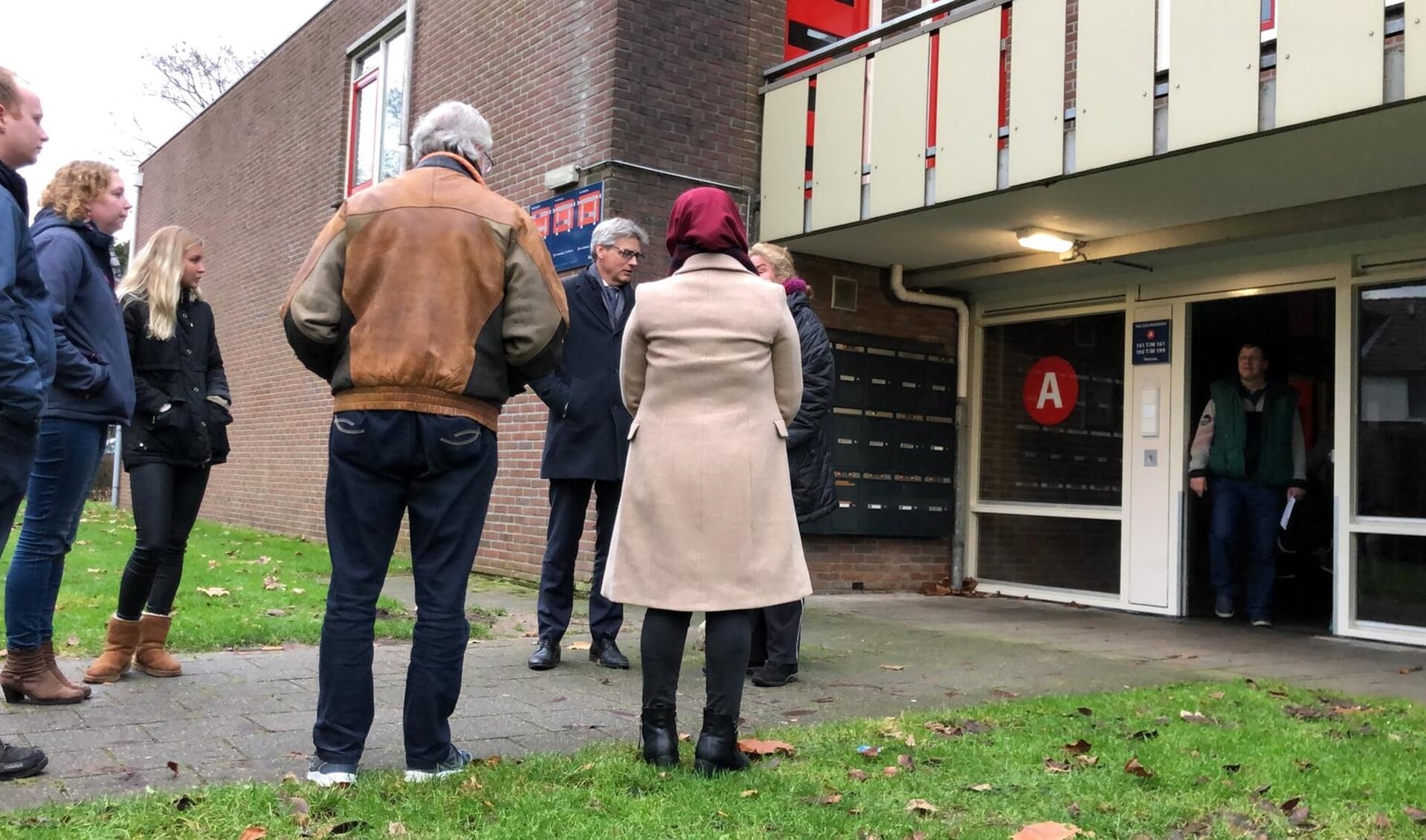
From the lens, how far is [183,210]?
800 inches

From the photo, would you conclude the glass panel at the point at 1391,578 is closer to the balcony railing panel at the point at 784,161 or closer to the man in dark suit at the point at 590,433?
the balcony railing panel at the point at 784,161

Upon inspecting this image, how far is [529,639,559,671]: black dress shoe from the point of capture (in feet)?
18.0

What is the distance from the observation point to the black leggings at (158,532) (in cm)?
477

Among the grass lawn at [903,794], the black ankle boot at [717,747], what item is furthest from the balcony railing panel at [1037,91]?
the black ankle boot at [717,747]

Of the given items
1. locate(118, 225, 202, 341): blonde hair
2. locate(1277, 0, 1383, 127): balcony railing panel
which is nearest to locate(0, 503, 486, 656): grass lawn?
locate(118, 225, 202, 341): blonde hair

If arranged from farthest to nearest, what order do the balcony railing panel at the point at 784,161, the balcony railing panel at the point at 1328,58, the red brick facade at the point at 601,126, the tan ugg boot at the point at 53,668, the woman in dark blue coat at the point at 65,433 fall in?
the balcony railing panel at the point at 784,161, the red brick facade at the point at 601,126, the balcony railing panel at the point at 1328,58, the tan ugg boot at the point at 53,668, the woman in dark blue coat at the point at 65,433

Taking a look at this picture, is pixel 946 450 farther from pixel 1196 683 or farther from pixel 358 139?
pixel 358 139

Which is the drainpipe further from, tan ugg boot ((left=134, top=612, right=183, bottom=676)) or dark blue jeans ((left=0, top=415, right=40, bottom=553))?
dark blue jeans ((left=0, top=415, right=40, bottom=553))

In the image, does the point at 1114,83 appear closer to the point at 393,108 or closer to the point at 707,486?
the point at 707,486

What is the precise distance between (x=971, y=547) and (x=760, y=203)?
3.63m

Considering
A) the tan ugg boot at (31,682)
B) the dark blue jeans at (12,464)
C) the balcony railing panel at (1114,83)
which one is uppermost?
the balcony railing panel at (1114,83)

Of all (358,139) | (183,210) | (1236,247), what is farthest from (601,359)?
(183,210)

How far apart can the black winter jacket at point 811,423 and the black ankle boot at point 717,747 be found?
179 cm

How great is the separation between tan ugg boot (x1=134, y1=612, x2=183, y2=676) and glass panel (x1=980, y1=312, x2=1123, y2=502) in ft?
23.6
